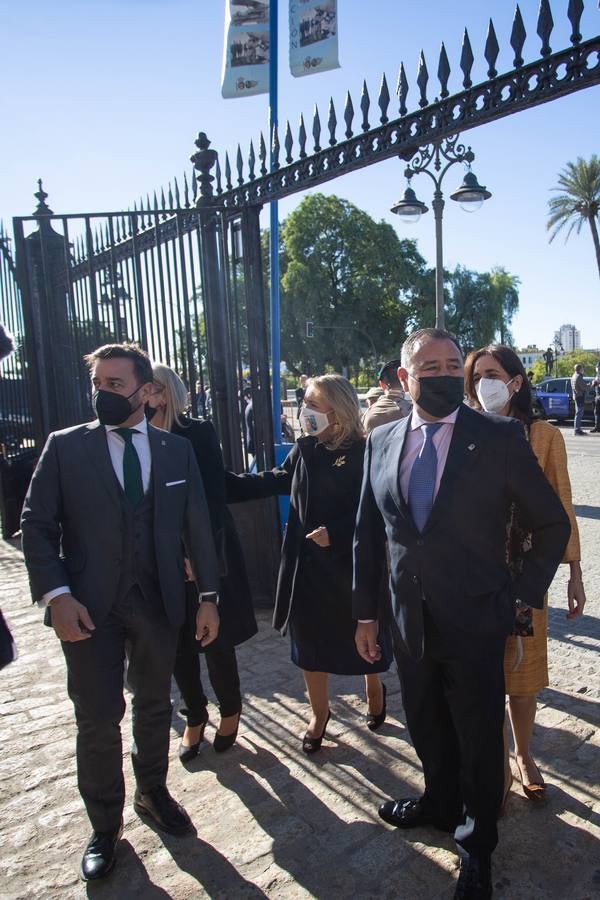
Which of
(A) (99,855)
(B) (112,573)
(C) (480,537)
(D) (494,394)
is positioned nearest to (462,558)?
(C) (480,537)

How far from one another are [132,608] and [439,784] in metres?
1.45

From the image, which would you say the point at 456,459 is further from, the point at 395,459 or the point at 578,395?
the point at 578,395

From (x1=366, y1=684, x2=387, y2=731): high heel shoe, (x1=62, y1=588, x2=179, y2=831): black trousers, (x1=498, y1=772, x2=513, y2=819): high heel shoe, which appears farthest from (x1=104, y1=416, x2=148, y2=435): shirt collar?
(x1=498, y1=772, x2=513, y2=819): high heel shoe

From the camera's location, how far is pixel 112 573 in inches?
107

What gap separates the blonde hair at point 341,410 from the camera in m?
3.56

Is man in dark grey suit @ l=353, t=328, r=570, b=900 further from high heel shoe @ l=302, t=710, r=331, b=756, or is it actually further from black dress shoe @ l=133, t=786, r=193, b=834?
black dress shoe @ l=133, t=786, r=193, b=834

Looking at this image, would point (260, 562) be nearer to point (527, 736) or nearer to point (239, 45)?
point (527, 736)

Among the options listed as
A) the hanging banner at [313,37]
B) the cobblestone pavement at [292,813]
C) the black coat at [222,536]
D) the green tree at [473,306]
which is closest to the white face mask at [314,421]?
the black coat at [222,536]

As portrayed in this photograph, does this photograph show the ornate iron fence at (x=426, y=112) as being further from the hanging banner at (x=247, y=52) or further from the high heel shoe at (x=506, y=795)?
the high heel shoe at (x=506, y=795)

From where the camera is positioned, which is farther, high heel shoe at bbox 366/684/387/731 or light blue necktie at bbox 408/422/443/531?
high heel shoe at bbox 366/684/387/731

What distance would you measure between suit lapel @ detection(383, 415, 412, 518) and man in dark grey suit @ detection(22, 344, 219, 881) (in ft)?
2.96

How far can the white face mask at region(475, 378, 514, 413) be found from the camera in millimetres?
3004

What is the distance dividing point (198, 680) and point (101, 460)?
150cm

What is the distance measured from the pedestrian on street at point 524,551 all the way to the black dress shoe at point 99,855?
164cm
